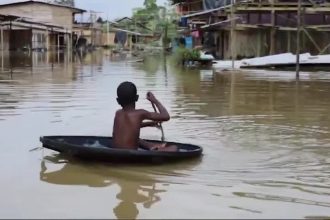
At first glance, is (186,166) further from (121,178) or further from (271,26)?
(271,26)

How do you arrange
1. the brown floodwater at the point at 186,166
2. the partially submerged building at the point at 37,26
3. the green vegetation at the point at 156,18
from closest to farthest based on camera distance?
1. the brown floodwater at the point at 186,166
2. the partially submerged building at the point at 37,26
3. the green vegetation at the point at 156,18

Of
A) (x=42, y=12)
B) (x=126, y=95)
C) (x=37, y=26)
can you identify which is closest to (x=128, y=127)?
(x=126, y=95)

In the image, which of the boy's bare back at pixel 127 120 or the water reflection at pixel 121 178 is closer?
the water reflection at pixel 121 178

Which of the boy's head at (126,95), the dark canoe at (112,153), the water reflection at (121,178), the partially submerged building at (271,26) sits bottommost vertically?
the water reflection at (121,178)

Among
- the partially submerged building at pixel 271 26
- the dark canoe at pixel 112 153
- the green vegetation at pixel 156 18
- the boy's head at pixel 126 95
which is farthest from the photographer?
the green vegetation at pixel 156 18

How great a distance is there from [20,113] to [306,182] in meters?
6.52

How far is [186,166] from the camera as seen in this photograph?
23.4 feet

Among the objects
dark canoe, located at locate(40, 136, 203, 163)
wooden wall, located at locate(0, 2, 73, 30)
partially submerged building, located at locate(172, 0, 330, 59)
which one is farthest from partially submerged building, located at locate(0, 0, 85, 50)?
dark canoe, located at locate(40, 136, 203, 163)

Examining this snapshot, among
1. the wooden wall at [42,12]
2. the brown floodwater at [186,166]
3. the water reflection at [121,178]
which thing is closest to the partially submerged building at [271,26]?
the brown floodwater at [186,166]

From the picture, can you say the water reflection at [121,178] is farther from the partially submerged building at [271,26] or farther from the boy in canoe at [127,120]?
the partially submerged building at [271,26]

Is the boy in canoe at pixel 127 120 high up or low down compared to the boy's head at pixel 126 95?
down

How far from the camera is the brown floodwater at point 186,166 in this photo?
5438mm

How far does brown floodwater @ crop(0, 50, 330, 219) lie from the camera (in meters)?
5.44

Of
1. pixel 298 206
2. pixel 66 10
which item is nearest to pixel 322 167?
pixel 298 206
